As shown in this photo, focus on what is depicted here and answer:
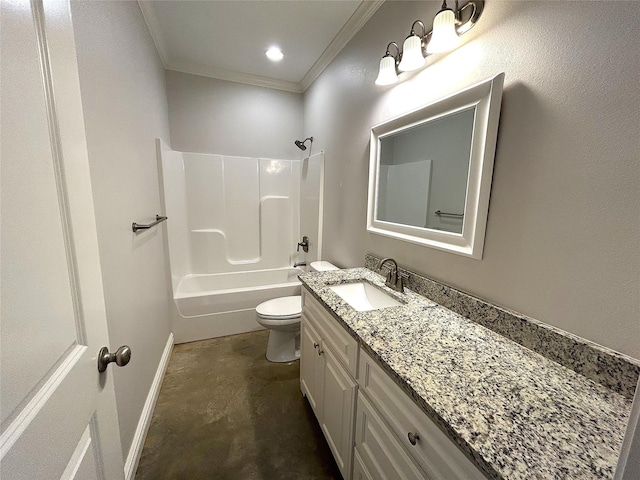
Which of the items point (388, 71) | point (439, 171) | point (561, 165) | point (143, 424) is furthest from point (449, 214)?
point (143, 424)

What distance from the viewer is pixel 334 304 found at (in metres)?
1.21

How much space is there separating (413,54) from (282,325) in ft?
6.09

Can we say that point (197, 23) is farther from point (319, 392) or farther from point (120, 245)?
point (319, 392)

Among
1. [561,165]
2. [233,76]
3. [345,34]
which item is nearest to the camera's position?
[561,165]

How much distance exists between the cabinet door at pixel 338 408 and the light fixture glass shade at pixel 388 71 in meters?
1.45

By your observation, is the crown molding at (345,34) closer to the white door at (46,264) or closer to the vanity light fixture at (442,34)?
the vanity light fixture at (442,34)

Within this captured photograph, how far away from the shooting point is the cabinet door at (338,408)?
108 cm

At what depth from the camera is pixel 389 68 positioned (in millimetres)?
Answer: 1419

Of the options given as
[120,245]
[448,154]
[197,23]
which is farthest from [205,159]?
[448,154]

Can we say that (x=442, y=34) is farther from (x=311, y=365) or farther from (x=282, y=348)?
(x=282, y=348)

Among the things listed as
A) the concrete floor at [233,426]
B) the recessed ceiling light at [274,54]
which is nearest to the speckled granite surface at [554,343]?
the concrete floor at [233,426]

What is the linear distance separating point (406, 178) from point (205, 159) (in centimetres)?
225

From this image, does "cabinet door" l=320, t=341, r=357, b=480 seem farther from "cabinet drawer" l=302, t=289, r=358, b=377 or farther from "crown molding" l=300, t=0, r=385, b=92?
"crown molding" l=300, t=0, r=385, b=92

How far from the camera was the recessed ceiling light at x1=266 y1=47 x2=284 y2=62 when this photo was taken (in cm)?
221
